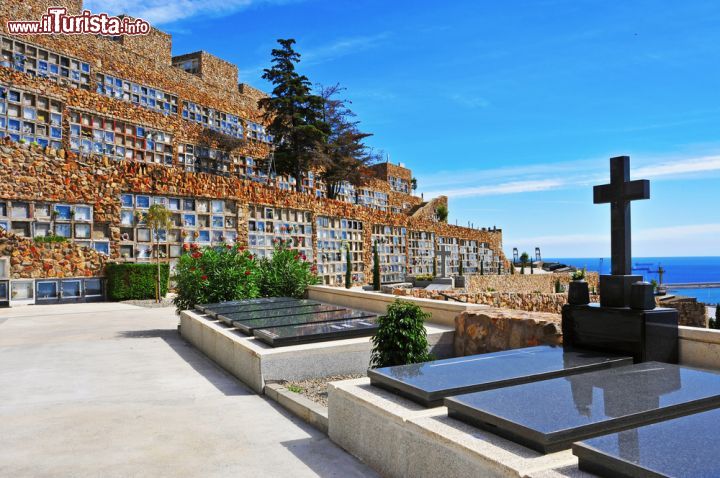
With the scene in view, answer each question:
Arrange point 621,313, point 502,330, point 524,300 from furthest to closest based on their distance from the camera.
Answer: point 524,300 < point 502,330 < point 621,313

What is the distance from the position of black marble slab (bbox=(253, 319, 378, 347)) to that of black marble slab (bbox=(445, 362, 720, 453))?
9.70 ft

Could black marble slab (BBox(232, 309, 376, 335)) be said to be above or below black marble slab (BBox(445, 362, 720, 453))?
below

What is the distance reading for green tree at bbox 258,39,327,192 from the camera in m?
28.4

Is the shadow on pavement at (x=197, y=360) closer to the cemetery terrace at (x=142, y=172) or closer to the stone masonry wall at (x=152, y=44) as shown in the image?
the cemetery terrace at (x=142, y=172)

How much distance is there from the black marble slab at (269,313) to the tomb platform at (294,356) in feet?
1.52

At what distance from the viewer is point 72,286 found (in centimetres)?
1538

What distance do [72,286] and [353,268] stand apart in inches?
490

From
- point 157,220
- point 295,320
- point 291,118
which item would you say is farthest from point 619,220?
point 291,118

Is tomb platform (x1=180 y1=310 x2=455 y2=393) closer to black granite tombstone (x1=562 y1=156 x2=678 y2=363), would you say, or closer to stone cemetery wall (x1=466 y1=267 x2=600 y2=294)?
black granite tombstone (x1=562 y1=156 x2=678 y2=363)

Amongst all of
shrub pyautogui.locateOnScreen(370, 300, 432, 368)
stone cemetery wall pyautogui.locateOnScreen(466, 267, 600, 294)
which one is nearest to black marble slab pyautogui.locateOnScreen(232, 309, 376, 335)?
shrub pyautogui.locateOnScreen(370, 300, 432, 368)

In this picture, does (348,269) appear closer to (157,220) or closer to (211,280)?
(157,220)

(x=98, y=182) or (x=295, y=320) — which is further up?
(x=98, y=182)

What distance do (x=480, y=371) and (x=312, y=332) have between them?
2586 mm

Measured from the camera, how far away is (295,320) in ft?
23.5
